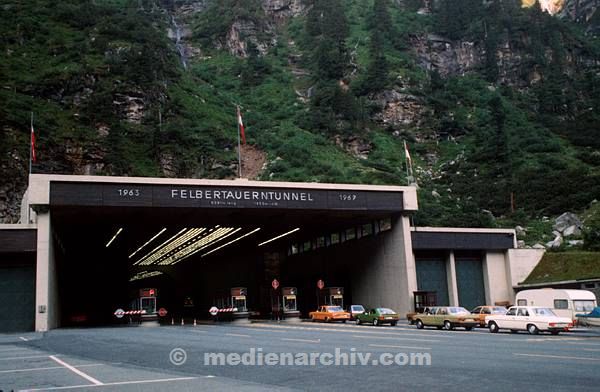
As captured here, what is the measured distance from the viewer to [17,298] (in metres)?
38.8

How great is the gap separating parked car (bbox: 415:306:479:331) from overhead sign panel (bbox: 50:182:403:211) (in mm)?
11137

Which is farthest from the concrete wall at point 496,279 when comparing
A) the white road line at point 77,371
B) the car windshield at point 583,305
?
the white road line at point 77,371

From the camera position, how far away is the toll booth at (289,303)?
52.8 m

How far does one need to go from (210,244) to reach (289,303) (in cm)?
1712

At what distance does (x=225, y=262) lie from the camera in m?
77.8

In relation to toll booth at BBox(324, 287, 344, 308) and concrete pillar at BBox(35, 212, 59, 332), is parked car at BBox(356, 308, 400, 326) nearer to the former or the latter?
toll booth at BBox(324, 287, 344, 308)

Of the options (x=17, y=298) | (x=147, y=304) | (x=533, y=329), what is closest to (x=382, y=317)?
(x=533, y=329)

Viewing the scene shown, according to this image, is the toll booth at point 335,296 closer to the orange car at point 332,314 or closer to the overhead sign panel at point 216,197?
the orange car at point 332,314

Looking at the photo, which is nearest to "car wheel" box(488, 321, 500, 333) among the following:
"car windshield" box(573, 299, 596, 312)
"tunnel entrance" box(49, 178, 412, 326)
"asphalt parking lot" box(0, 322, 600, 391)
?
"car windshield" box(573, 299, 596, 312)

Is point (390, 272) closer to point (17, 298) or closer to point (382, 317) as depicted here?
point (382, 317)

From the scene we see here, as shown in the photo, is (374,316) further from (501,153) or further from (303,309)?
(501,153)

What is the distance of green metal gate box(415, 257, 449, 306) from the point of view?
1903 inches

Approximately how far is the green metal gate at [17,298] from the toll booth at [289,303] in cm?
2151

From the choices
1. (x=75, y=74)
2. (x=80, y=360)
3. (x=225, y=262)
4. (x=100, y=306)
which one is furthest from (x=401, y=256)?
(x=75, y=74)
